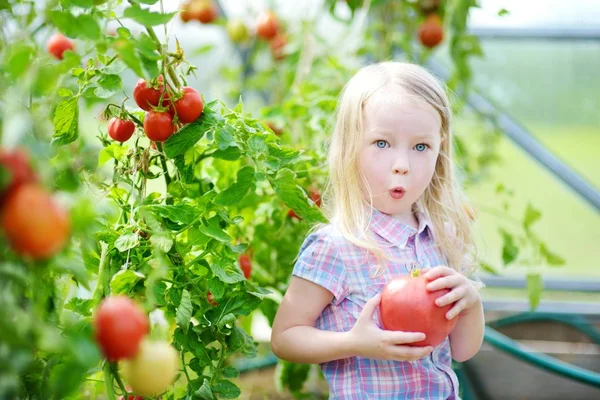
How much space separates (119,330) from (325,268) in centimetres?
58

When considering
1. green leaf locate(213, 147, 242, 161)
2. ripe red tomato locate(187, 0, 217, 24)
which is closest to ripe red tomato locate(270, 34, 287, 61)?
ripe red tomato locate(187, 0, 217, 24)

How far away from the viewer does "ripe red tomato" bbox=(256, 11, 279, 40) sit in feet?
7.43

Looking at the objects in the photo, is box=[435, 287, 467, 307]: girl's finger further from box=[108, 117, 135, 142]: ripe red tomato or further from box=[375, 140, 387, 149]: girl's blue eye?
box=[108, 117, 135, 142]: ripe red tomato

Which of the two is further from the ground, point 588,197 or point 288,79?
point 288,79

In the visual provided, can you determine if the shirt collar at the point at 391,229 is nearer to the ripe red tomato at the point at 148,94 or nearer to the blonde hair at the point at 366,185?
the blonde hair at the point at 366,185

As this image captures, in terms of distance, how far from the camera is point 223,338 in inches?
42.8

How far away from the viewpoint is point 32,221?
1.73ft

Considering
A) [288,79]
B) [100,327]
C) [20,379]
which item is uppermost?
[100,327]

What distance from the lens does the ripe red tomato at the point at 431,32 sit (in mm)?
2105

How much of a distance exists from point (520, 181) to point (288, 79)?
4.90 ft

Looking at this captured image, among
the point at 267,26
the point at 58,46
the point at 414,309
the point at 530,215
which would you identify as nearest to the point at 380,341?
the point at 414,309

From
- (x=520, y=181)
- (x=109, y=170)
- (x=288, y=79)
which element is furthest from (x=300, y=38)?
(x=520, y=181)

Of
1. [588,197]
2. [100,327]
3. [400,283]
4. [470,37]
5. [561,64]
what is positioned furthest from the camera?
[561,64]

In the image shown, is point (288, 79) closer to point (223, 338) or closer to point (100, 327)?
point (223, 338)
